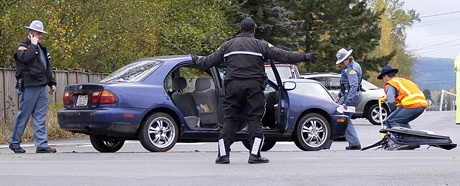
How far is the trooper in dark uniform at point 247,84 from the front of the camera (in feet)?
37.1

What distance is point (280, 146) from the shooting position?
17.7m

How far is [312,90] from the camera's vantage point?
1625 centimetres

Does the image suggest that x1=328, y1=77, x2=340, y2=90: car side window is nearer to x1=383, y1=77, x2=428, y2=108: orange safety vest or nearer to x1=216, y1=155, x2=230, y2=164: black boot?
x1=383, y1=77, x2=428, y2=108: orange safety vest

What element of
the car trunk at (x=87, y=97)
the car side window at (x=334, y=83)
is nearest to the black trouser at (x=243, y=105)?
the car trunk at (x=87, y=97)

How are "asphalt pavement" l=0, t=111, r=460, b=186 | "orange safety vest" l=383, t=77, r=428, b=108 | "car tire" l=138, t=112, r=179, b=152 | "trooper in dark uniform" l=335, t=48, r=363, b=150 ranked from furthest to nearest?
"trooper in dark uniform" l=335, t=48, r=363, b=150
"orange safety vest" l=383, t=77, r=428, b=108
"car tire" l=138, t=112, r=179, b=152
"asphalt pavement" l=0, t=111, r=460, b=186

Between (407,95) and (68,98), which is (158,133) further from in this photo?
(407,95)

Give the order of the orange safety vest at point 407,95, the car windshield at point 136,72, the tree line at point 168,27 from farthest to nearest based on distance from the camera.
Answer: the tree line at point 168,27
the orange safety vest at point 407,95
the car windshield at point 136,72

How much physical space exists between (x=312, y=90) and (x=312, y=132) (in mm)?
1184

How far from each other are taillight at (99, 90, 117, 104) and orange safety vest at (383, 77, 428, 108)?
13.6 feet

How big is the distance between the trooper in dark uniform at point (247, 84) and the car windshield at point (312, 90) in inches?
176

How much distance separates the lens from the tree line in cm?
2584

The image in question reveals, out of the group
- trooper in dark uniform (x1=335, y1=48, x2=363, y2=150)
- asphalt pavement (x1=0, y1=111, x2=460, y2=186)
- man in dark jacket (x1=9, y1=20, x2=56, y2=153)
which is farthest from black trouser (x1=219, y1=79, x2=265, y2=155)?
trooper in dark uniform (x1=335, y1=48, x2=363, y2=150)

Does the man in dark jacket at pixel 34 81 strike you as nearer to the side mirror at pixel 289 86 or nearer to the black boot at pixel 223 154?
the side mirror at pixel 289 86

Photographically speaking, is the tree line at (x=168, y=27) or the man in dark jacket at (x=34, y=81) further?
the tree line at (x=168, y=27)
